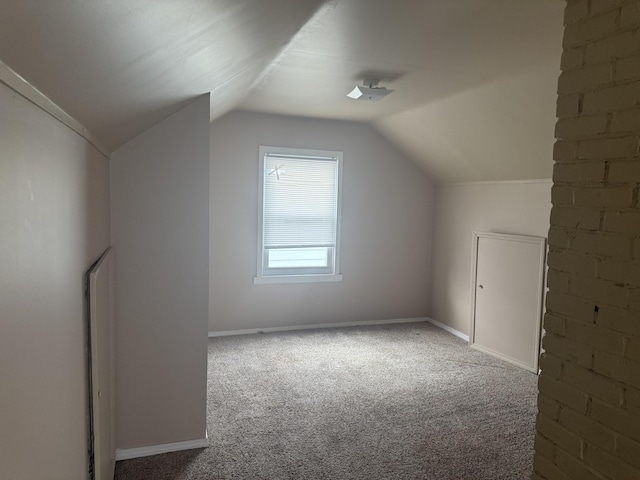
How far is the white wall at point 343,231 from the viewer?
4.96 meters

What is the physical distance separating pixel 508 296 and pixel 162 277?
11.0 feet

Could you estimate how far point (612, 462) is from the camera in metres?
1.51

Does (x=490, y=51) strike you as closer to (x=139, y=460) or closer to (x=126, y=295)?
(x=126, y=295)

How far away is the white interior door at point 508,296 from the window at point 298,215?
1.68m

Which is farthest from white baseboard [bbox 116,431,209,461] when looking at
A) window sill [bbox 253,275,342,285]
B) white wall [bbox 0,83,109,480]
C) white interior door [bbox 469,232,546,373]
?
white interior door [bbox 469,232,546,373]

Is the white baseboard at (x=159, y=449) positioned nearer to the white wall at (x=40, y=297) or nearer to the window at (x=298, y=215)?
the white wall at (x=40, y=297)

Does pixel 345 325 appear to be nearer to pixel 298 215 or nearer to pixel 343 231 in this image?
pixel 343 231

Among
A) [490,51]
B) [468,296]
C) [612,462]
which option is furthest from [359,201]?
[612,462]

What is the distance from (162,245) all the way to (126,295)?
14.0 inches

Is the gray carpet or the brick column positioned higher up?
the brick column

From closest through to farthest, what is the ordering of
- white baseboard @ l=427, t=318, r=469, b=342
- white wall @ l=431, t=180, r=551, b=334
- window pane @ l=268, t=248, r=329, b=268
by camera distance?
white wall @ l=431, t=180, r=551, b=334
white baseboard @ l=427, t=318, r=469, b=342
window pane @ l=268, t=248, r=329, b=268

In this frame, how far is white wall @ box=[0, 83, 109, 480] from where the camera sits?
28.6 inches

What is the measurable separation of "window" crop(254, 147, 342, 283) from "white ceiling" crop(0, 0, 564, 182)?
22.2 inches

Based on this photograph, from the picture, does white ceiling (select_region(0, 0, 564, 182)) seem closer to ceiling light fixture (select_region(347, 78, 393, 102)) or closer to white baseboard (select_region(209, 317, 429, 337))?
ceiling light fixture (select_region(347, 78, 393, 102))
